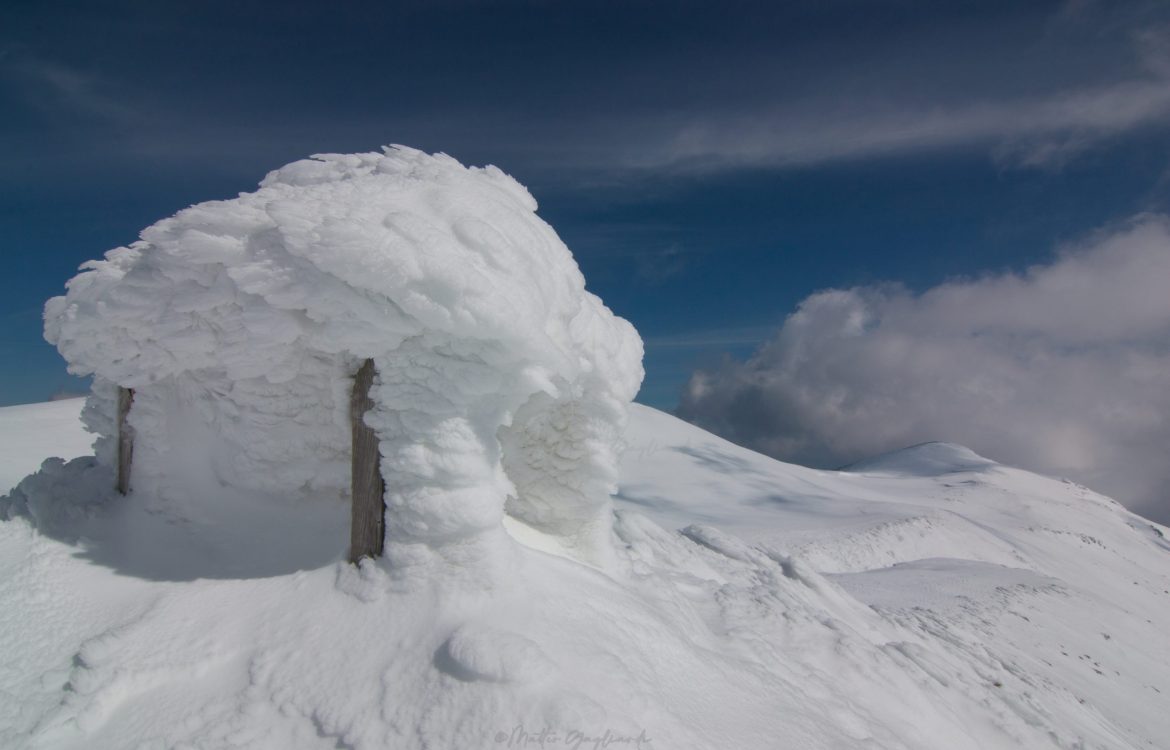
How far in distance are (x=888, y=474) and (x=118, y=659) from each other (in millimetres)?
38605

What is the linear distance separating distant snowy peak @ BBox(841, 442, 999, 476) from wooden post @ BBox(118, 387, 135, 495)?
37.3 meters

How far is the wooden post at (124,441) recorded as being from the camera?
5965 mm

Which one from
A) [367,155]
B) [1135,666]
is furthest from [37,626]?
[1135,666]

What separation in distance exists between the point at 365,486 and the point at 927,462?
4129cm

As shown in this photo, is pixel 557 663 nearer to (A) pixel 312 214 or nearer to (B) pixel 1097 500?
(A) pixel 312 214

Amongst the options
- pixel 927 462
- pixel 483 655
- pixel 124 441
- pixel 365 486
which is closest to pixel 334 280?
pixel 365 486

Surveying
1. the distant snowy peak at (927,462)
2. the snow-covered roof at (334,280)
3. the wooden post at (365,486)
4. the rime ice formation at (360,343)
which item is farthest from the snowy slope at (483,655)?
the distant snowy peak at (927,462)

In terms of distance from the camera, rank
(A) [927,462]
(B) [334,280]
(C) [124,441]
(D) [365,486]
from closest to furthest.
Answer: (B) [334,280], (D) [365,486], (C) [124,441], (A) [927,462]

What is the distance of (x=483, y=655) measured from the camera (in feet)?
11.9

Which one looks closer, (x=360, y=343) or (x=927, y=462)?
Answer: (x=360, y=343)

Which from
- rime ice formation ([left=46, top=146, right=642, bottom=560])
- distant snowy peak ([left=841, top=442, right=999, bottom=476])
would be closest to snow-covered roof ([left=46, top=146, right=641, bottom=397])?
rime ice formation ([left=46, top=146, right=642, bottom=560])

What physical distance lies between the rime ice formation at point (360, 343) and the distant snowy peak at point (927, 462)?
3568cm

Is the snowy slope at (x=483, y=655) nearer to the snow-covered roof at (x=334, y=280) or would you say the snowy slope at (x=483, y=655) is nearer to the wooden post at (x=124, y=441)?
the wooden post at (x=124, y=441)

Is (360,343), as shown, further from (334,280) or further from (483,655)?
(483,655)
